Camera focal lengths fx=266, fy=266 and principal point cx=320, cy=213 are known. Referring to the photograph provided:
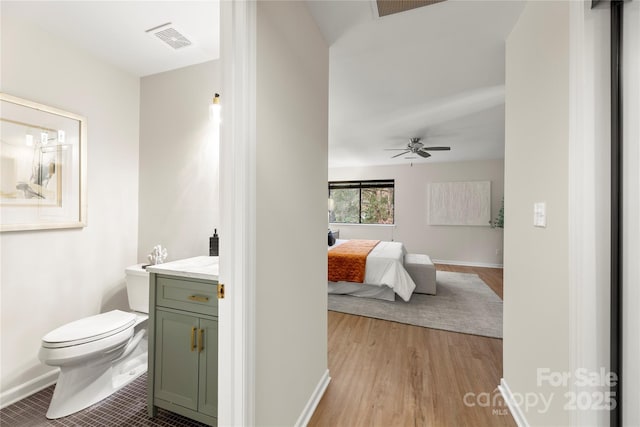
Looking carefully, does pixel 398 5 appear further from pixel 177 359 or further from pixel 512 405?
pixel 512 405

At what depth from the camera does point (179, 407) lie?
149 centimetres

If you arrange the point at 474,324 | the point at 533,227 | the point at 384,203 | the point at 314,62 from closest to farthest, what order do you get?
the point at 533,227 < the point at 314,62 < the point at 474,324 < the point at 384,203

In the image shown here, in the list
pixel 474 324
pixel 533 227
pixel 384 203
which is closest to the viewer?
pixel 533 227

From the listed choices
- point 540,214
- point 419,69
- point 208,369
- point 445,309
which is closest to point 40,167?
point 208,369

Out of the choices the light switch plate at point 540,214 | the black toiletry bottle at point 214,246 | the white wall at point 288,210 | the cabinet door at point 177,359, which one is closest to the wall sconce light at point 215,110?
the white wall at point 288,210

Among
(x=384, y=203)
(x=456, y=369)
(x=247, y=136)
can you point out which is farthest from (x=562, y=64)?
(x=384, y=203)

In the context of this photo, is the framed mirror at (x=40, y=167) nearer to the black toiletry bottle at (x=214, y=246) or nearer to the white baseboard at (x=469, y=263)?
the black toiletry bottle at (x=214, y=246)

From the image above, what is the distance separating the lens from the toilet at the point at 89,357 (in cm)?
→ 152

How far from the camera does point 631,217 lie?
3.04 ft

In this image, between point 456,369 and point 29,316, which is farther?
point 456,369

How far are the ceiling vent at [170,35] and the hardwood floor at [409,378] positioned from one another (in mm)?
2662

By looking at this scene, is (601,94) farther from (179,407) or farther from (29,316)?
(29,316)

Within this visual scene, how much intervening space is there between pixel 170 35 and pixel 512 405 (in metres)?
3.31

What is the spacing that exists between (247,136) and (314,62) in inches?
37.8
